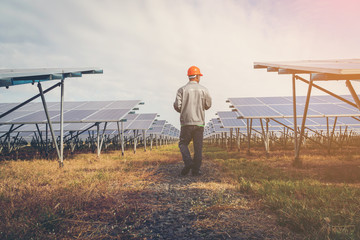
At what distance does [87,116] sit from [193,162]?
653 cm

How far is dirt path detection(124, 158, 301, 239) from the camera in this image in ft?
6.62

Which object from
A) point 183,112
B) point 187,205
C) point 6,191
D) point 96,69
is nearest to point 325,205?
point 187,205

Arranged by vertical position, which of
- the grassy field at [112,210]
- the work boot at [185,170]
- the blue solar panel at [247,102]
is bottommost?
the work boot at [185,170]

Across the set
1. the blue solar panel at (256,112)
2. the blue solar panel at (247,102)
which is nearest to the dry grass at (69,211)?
the blue solar panel at (256,112)

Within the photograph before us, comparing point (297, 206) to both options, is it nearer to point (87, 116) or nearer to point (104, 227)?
point (104, 227)

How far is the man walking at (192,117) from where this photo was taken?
520cm

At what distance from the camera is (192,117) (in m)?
5.26

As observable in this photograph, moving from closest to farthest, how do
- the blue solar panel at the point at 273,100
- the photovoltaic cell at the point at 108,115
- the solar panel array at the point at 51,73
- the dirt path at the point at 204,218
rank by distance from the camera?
the dirt path at the point at 204,218 < the solar panel array at the point at 51,73 < the photovoltaic cell at the point at 108,115 < the blue solar panel at the point at 273,100

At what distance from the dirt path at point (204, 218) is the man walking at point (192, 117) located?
1568 mm

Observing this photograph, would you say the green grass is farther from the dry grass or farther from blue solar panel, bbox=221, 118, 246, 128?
blue solar panel, bbox=221, 118, 246, 128

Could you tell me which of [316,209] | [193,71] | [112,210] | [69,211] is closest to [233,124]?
[193,71]

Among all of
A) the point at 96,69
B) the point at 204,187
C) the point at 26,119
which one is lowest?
the point at 204,187

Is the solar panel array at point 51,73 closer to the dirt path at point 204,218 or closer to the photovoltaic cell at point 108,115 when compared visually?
the photovoltaic cell at point 108,115

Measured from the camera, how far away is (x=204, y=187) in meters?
3.89
